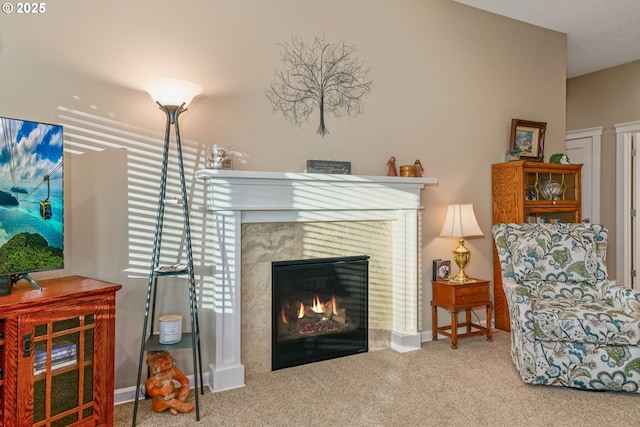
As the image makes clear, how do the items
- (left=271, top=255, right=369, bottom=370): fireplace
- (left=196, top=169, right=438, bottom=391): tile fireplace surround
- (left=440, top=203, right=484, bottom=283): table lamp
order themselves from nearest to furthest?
(left=196, top=169, right=438, bottom=391): tile fireplace surround
(left=271, top=255, right=369, bottom=370): fireplace
(left=440, top=203, right=484, bottom=283): table lamp

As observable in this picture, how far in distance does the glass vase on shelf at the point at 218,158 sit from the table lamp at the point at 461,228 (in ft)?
6.45

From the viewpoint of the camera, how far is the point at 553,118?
180 inches

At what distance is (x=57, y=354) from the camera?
1973mm

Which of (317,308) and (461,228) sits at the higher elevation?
(461,228)

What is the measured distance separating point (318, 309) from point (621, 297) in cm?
211

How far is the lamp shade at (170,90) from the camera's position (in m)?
2.41

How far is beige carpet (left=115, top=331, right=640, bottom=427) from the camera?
7.66 feet

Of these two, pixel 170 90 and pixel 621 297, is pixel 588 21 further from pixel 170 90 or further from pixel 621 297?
pixel 170 90

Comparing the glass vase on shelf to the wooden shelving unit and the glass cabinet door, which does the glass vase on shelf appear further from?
the wooden shelving unit

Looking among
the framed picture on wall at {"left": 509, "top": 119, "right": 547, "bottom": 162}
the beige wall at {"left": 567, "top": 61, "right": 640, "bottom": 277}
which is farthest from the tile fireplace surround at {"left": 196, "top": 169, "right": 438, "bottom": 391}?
the beige wall at {"left": 567, "top": 61, "right": 640, "bottom": 277}

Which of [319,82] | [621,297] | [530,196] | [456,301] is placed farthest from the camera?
[530,196]

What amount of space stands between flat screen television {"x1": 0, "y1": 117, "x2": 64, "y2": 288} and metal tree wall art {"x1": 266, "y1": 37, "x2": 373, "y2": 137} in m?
1.48

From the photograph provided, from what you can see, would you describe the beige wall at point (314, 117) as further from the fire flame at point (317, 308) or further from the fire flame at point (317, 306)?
the fire flame at point (317, 306)

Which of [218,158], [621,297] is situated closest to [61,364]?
[218,158]
